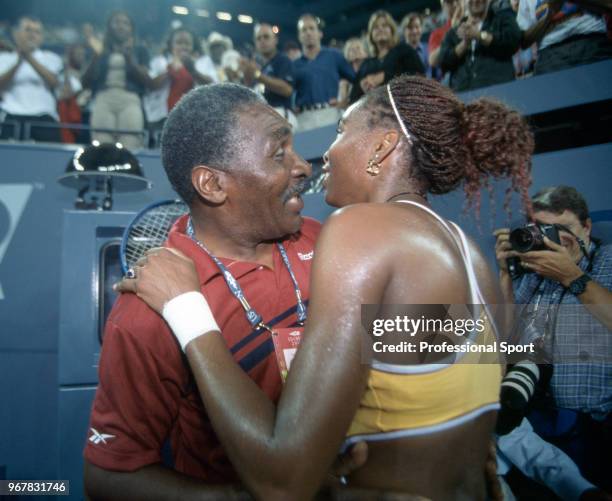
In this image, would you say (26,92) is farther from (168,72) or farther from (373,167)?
(373,167)

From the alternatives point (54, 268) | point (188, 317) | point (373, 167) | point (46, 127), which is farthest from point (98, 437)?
point (46, 127)

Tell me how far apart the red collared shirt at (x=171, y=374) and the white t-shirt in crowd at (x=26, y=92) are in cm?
503

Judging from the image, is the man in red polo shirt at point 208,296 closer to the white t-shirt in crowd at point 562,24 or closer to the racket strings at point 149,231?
the racket strings at point 149,231

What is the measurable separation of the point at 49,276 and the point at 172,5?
866cm

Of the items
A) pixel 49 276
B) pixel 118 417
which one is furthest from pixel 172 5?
pixel 118 417

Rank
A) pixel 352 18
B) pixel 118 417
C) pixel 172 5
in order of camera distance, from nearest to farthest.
Result: pixel 118 417, pixel 172 5, pixel 352 18

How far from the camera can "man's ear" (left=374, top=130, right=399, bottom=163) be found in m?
1.48

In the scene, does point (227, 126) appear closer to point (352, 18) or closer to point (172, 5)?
point (172, 5)

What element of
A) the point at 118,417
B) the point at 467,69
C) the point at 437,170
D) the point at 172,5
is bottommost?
the point at 118,417

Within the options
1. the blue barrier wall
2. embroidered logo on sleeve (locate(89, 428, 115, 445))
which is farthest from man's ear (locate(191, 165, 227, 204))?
the blue barrier wall

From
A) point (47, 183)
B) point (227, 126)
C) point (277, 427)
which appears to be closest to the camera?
A: point (277, 427)

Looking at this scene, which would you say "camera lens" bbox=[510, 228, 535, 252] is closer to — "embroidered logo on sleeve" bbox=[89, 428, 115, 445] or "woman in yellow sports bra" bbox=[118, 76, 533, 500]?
"woman in yellow sports bra" bbox=[118, 76, 533, 500]

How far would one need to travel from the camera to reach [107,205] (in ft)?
12.9

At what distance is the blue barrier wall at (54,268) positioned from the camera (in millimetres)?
2691
